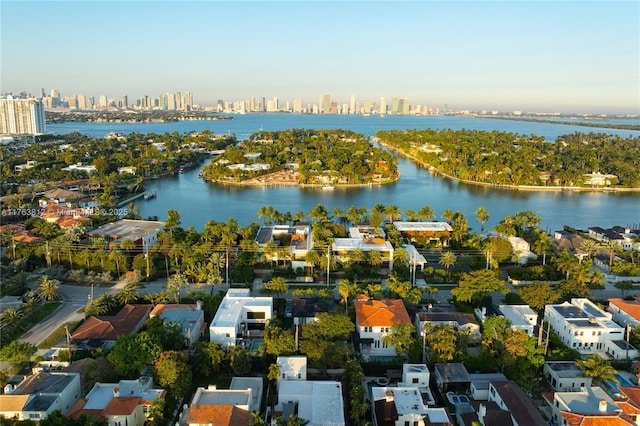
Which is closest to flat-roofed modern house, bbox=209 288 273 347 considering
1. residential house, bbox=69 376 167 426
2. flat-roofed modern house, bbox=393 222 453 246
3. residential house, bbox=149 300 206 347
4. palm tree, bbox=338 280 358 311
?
residential house, bbox=149 300 206 347

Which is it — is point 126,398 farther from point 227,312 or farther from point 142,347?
point 227,312

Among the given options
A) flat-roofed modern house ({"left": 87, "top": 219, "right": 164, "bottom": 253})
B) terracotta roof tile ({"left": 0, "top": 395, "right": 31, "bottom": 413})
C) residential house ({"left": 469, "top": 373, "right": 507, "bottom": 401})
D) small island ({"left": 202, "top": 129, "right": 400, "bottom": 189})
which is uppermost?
small island ({"left": 202, "top": 129, "right": 400, "bottom": 189})

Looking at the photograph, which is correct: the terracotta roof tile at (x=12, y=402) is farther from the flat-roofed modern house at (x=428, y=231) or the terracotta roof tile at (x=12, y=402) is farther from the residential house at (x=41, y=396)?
the flat-roofed modern house at (x=428, y=231)

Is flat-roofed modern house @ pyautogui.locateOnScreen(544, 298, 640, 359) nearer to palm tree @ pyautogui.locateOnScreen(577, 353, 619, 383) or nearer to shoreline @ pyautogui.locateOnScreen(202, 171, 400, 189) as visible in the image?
palm tree @ pyautogui.locateOnScreen(577, 353, 619, 383)

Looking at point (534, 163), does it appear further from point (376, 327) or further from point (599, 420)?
point (599, 420)

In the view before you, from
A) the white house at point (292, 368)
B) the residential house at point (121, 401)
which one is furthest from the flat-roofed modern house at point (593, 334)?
the residential house at point (121, 401)

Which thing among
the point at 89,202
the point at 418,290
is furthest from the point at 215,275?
the point at 89,202

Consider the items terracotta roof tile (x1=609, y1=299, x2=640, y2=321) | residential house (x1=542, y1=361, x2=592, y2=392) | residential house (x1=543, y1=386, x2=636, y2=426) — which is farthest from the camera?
terracotta roof tile (x1=609, y1=299, x2=640, y2=321)
